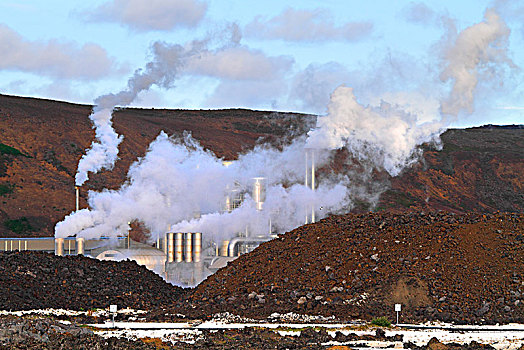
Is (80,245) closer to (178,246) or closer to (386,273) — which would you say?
(178,246)

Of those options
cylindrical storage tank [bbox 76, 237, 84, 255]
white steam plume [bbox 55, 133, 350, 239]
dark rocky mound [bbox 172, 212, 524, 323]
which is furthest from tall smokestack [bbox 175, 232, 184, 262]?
dark rocky mound [bbox 172, 212, 524, 323]

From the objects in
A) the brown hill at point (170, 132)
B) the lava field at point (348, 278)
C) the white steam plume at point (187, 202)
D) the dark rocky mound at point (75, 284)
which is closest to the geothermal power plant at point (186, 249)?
the white steam plume at point (187, 202)

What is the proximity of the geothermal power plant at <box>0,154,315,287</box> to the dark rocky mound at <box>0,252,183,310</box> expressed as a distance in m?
4.67

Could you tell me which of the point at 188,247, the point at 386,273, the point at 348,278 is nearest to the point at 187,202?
the point at 188,247

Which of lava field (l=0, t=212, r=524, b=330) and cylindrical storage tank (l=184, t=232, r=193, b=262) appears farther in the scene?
cylindrical storage tank (l=184, t=232, r=193, b=262)

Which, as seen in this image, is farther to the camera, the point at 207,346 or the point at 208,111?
the point at 208,111

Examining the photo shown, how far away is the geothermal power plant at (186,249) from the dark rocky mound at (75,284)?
15.3 feet

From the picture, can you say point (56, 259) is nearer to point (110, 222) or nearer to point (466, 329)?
point (110, 222)

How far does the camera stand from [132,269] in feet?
131

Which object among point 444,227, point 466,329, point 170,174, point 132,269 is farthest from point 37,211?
point 466,329

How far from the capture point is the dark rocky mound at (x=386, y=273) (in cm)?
2859

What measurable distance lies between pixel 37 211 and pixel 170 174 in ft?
108

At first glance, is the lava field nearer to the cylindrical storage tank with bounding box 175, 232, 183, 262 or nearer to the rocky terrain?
the rocky terrain

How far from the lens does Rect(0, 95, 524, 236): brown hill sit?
91188 millimetres
